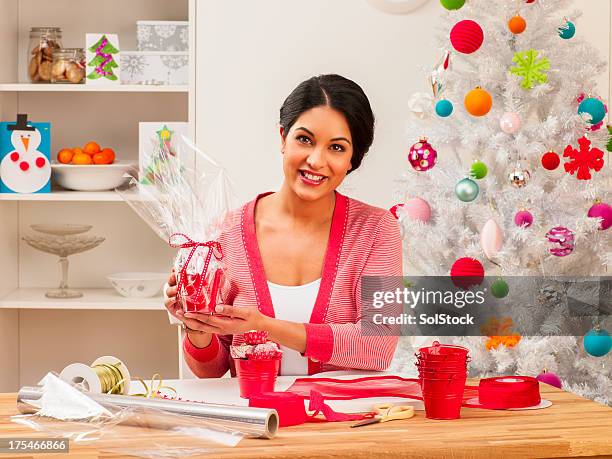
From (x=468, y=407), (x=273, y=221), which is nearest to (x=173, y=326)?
(x=273, y=221)

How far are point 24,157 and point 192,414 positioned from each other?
221 centimetres

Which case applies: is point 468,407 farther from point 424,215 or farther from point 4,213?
point 4,213

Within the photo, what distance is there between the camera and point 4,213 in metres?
3.62

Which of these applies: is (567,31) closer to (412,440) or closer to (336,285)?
(336,285)

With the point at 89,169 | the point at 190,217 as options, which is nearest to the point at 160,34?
the point at 89,169

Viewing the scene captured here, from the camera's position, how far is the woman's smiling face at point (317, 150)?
2139 millimetres

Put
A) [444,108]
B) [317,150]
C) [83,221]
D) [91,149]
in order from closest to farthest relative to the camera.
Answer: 1. [317,150]
2. [444,108]
3. [91,149]
4. [83,221]

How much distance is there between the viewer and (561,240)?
2.84m

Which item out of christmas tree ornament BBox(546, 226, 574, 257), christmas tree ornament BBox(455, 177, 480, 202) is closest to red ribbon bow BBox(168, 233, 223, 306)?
christmas tree ornament BBox(455, 177, 480, 202)

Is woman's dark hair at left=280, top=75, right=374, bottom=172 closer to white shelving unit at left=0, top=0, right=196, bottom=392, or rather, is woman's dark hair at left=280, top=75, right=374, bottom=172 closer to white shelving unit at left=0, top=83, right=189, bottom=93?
white shelving unit at left=0, top=83, right=189, bottom=93

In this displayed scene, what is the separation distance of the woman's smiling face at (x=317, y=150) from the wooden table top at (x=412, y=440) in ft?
2.32

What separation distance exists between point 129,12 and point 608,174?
6.45ft

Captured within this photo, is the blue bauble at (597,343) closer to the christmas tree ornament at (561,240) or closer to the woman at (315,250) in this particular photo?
the christmas tree ornament at (561,240)

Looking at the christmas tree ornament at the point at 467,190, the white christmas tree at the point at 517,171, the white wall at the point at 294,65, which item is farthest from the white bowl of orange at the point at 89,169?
the christmas tree ornament at the point at 467,190
